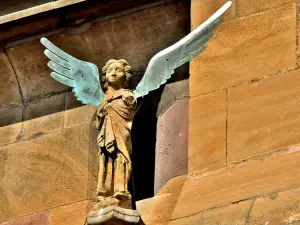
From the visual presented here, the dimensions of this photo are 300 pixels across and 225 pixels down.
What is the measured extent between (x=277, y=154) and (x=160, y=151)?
996 millimetres

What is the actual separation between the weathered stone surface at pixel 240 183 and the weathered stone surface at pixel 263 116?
4.5 inches

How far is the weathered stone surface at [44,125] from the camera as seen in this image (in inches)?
481

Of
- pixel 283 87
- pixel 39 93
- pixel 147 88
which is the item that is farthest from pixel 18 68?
pixel 283 87

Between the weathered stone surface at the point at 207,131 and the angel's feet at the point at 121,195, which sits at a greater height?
the weathered stone surface at the point at 207,131

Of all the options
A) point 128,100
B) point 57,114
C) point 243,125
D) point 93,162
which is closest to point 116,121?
point 128,100

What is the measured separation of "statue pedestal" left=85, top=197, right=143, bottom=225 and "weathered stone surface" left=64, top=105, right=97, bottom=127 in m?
1.25

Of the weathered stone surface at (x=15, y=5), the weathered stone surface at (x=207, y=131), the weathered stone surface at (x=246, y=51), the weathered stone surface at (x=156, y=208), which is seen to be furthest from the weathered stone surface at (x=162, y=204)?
the weathered stone surface at (x=15, y=5)

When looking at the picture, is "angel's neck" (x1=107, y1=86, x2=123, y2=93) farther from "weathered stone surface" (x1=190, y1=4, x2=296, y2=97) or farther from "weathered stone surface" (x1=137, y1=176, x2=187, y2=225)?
"weathered stone surface" (x1=137, y1=176, x2=187, y2=225)

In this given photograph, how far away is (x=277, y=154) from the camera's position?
10922 mm

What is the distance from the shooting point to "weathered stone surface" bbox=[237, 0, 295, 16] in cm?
1157

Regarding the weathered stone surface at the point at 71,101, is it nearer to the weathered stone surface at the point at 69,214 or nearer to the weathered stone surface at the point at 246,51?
the weathered stone surface at the point at 69,214

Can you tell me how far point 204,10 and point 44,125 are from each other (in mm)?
1256

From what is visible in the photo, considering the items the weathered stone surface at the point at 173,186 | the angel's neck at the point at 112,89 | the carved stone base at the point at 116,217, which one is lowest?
the carved stone base at the point at 116,217

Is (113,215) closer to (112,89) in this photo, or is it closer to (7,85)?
(112,89)
